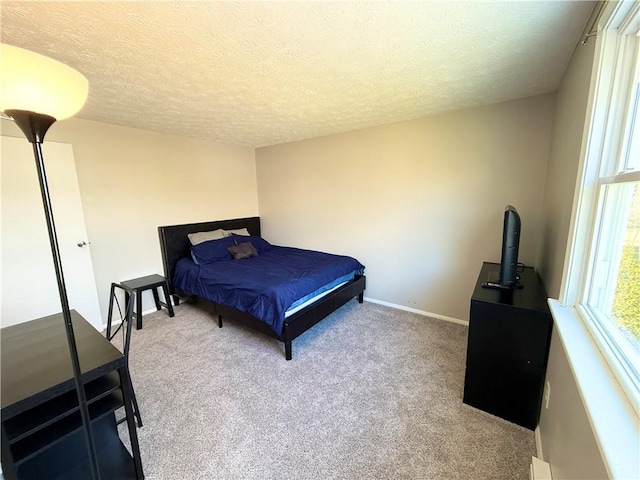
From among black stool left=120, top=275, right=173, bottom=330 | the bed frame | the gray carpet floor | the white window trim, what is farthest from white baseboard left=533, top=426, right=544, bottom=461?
black stool left=120, top=275, right=173, bottom=330

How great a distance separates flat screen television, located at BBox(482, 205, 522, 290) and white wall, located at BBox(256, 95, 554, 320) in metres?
0.90

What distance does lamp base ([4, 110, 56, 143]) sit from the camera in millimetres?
878

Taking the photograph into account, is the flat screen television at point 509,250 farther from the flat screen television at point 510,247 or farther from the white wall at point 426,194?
the white wall at point 426,194

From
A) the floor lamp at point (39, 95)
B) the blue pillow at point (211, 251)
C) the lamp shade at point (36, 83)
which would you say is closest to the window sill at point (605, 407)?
the floor lamp at point (39, 95)

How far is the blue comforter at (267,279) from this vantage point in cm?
243

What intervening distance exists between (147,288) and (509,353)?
11.2 feet

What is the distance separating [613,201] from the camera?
1.15 m

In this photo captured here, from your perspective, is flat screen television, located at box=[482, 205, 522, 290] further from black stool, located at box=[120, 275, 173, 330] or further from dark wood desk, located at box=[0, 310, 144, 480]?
black stool, located at box=[120, 275, 173, 330]

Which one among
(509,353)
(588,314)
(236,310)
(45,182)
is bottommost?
(236,310)

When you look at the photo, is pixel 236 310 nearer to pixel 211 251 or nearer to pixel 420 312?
pixel 211 251

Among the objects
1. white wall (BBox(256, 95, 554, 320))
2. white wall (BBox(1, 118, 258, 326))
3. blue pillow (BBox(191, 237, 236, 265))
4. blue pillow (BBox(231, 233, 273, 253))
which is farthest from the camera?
blue pillow (BBox(231, 233, 273, 253))

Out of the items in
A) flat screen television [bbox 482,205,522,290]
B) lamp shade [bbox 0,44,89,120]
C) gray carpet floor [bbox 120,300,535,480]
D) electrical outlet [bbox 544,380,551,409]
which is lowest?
gray carpet floor [bbox 120,300,535,480]

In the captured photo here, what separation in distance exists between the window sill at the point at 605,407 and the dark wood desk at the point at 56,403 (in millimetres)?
1715

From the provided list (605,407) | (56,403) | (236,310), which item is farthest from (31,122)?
(236,310)
